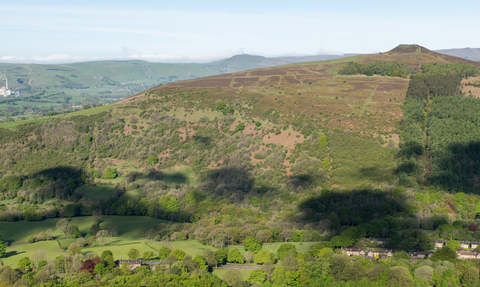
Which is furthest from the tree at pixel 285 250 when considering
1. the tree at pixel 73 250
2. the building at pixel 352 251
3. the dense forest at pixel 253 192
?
the tree at pixel 73 250

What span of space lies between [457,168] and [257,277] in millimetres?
79685

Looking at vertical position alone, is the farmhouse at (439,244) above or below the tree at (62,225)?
above

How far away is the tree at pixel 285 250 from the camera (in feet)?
262

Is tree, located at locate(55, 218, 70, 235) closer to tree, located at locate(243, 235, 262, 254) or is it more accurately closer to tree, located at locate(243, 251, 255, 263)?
tree, located at locate(243, 235, 262, 254)

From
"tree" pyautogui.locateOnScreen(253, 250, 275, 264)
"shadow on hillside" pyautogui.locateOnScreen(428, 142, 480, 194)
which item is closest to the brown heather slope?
"shadow on hillside" pyautogui.locateOnScreen(428, 142, 480, 194)

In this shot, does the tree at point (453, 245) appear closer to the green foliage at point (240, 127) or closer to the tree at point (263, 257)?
the tree at point (263, 257)

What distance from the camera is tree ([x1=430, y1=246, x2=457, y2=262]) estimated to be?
74062mm

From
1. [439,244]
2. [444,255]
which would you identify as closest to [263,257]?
Result: [444,255]

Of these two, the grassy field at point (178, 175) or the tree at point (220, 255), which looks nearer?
the tree at point (220, 255)

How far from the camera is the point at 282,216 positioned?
104 m

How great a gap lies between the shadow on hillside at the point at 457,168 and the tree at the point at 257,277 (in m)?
69.4

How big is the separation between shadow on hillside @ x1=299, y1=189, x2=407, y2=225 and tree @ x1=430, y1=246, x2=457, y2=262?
74.3ft

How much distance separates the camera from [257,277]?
70750 mm

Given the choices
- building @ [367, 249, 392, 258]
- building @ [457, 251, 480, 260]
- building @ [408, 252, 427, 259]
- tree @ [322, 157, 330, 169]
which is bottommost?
building @ [367, 249, 392, 258]
